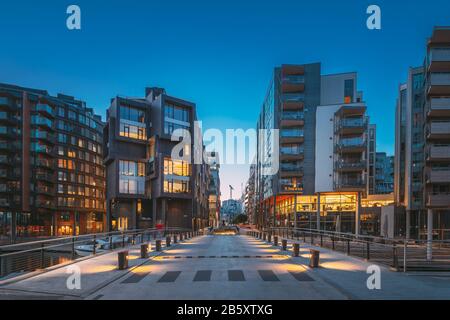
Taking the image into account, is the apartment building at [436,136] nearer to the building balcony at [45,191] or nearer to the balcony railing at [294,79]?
the balcony railing at [294,79]

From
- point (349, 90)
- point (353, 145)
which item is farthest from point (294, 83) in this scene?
point (353, 145)

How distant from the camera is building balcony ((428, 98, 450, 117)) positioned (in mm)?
32062

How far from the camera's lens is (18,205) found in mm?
68250

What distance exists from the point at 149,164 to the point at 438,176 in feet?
145

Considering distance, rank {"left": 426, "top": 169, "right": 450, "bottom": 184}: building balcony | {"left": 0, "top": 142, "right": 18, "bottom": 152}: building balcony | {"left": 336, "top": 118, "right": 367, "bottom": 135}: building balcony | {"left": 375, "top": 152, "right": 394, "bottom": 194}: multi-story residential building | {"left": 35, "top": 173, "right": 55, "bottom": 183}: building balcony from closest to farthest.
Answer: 1. {"left": 426, "top": 169, "right": 450, "bottom": 184}: building balcony
2. {"left": 336, "top": 118, "right": 367, "bottom": 135}: building balcony
3. {"left": 0, "top": 142, "right": 18, "bottom": 152}: building balcony
4. {"left": 35, "top": 173, "right": 55, "bottom": 183}: building balcony
5. {"left": 375, "top": 152, "right": 394, "bottom": 194}: multi-story residential building

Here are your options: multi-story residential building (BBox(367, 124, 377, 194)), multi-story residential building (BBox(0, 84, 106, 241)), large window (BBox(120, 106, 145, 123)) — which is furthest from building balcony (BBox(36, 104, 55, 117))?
multi-story residential building (BBox(367, 124, 377, 194))

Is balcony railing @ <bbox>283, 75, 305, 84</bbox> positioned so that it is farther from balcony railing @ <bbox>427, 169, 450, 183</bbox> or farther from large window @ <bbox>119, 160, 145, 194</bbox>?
balcony railing @ <bbox>427, 169, 450, 183</bbox>

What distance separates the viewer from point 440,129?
32.2 meters

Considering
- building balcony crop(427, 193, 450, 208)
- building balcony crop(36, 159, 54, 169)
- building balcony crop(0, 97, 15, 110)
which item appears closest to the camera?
building balcony crop(427, 193, 450, 208)

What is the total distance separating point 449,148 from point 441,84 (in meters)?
5.67

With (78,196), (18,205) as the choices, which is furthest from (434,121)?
(78,196)

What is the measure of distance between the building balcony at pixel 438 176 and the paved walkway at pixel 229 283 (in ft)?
71.0

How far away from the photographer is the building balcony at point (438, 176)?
31.9 meters
